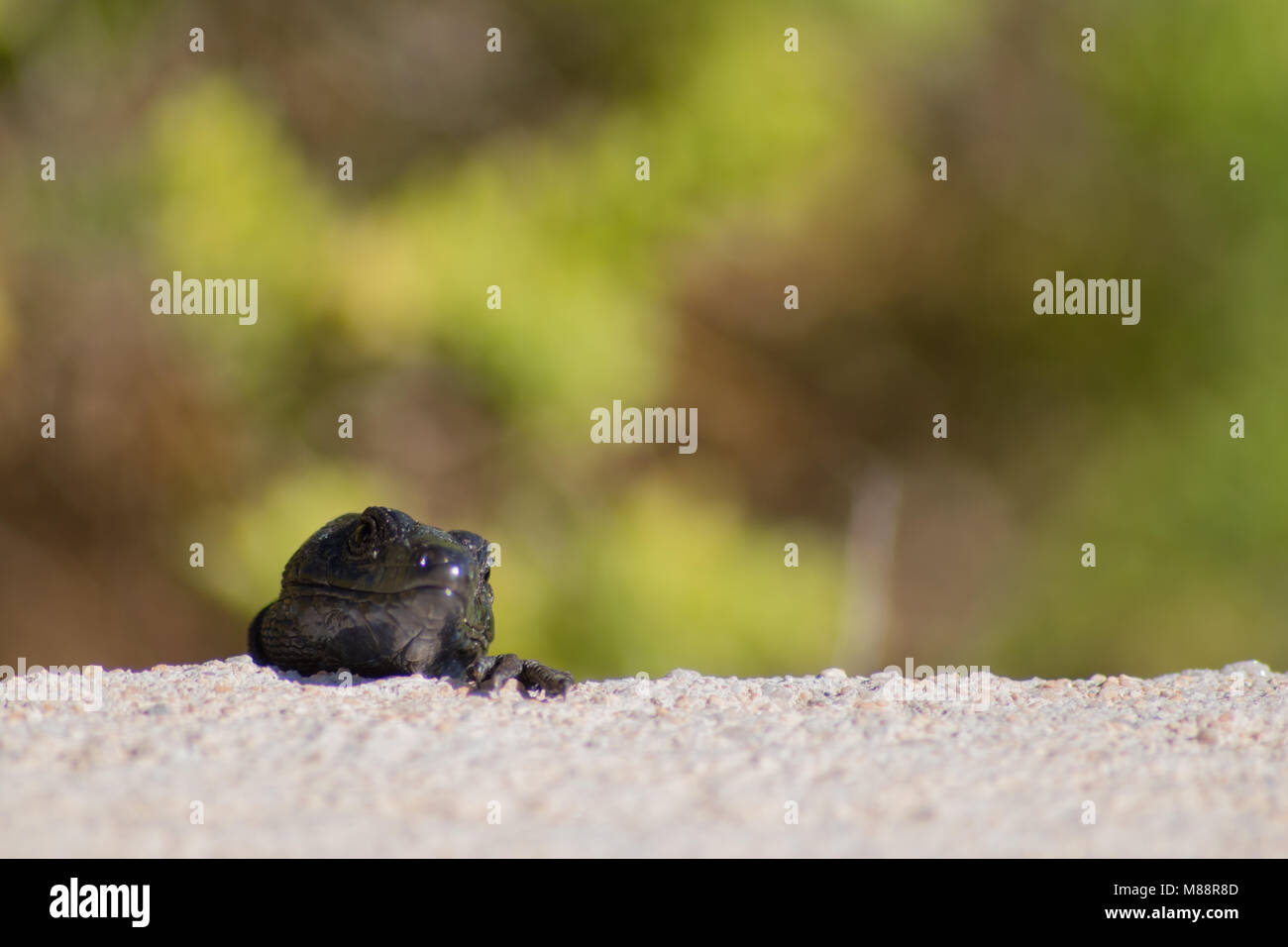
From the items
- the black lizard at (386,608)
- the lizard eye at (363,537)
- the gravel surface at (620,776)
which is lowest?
the gravel surface at (620,776)


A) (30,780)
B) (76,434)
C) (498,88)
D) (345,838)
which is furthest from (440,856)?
(498,88)

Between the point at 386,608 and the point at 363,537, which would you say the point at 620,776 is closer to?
the point at 386,608

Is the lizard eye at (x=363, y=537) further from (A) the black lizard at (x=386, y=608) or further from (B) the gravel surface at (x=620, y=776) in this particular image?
(B) the gravel surface at (x=620, y=776)

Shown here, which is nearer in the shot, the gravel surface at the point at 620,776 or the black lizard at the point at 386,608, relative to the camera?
the gravel surface at the point at 620,776

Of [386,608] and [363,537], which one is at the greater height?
[363,537]

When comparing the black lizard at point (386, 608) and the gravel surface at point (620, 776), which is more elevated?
the black lizard at point (386, 608)

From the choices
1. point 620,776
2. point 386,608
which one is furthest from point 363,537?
point 620,776

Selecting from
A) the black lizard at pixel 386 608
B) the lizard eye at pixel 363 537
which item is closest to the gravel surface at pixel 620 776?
the black lizard at pixel 386 608

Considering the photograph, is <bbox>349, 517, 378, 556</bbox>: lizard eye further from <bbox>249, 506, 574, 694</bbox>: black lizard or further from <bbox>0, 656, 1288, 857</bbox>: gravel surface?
<bbox>0, 656, 1288, 857</bbox>: gravel surface
